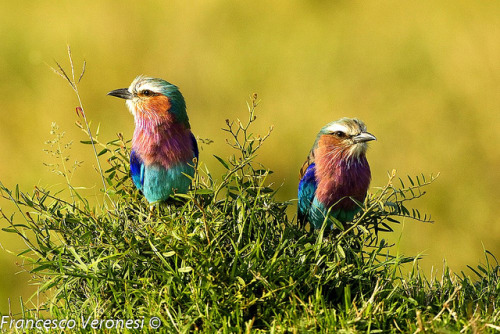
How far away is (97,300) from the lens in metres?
2.77

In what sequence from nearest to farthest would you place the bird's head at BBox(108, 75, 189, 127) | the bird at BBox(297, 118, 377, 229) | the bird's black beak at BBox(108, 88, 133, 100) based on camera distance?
1. the bird at BBox(297, 118, 377, 229)
2. the bird's head at BBox(108, 75, 189, 127)
3. the bird's black beak at BBox(108, 88, 133, 100)

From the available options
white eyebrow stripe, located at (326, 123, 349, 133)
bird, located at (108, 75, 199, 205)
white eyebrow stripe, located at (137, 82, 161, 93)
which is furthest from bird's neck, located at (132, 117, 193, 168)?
white eyebrow stripe, located at (326, 123, 349, 133)

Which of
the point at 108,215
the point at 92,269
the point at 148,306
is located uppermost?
the point at 108,215

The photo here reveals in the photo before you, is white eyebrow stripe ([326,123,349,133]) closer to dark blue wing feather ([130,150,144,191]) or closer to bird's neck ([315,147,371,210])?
bird's neck ([315,147,371,210])

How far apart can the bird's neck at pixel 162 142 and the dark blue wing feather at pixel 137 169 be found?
2 cm

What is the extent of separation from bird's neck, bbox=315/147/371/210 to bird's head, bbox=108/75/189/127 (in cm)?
74

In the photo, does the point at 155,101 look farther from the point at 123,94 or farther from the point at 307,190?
the point at 307,190

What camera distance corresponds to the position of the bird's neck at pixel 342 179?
3242 mm

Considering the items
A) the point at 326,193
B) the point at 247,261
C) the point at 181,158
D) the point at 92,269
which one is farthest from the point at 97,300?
the point at 326,193

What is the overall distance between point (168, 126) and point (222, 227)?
745 mm

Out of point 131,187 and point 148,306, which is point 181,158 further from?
point 148,306

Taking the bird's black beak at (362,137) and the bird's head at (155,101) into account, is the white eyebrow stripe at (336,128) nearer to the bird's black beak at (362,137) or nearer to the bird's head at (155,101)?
the bird's black beak at (362,137)

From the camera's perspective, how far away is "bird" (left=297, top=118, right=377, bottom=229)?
10.6 feet

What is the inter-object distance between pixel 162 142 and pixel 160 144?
1cm
